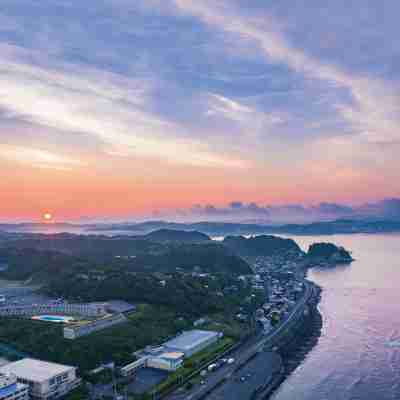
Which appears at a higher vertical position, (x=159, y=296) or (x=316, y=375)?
(x=159, y=296)

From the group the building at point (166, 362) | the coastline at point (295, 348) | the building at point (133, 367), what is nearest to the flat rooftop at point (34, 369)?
the building at point (133, 367)

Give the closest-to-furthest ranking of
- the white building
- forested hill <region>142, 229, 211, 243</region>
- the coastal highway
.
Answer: the coastal highway
the white building
forested hill <region>142, 229, 211, 243</region>

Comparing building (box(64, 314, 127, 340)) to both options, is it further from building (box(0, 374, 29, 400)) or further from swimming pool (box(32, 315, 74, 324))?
building (box(0, 374, 29, 400))

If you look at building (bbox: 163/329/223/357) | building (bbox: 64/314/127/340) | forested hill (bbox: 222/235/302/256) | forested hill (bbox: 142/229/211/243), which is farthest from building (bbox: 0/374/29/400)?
forested hill (bbox: 142/229/211/243)

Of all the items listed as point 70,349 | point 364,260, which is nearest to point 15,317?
point 70,349

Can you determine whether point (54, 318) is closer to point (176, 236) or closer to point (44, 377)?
point (44, 377)

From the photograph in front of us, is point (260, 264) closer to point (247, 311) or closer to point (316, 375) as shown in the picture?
point (247, 311)

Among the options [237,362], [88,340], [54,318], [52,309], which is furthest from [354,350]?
[52,309]
